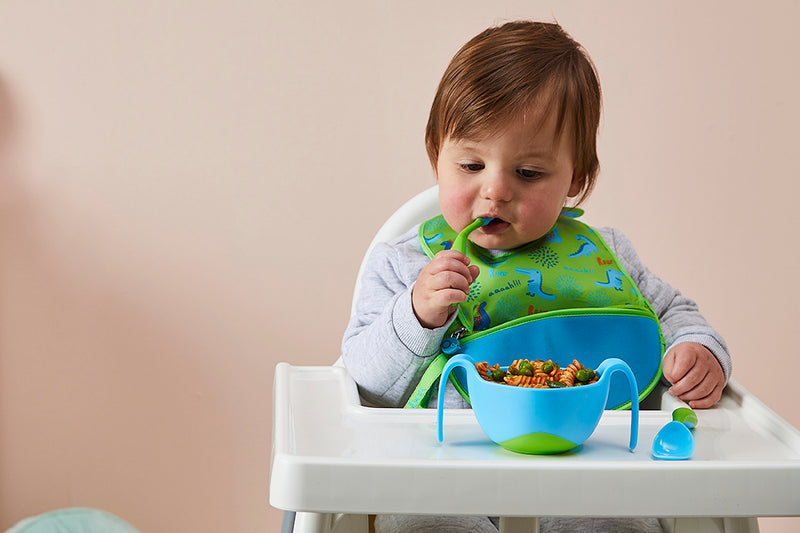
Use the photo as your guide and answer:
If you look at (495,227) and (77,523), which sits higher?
(495,227)

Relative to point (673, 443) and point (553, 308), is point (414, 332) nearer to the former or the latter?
point (553, 308)

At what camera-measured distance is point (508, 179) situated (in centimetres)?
94

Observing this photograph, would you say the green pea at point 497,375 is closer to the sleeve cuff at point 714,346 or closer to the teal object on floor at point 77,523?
the sleeve cuff at point 714,346

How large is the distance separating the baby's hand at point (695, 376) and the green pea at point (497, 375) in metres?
0.26

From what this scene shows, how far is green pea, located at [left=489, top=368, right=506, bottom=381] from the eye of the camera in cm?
70

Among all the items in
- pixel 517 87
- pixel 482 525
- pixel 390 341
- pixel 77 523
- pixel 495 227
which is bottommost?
pixel 77 523

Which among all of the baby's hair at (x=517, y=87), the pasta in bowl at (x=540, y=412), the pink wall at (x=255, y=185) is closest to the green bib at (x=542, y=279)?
the baby's hair at (x=517, y=87)

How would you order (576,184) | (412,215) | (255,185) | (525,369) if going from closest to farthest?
(525,369), (576,184), (412,215), (255,185)

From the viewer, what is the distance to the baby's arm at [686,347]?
0.87m

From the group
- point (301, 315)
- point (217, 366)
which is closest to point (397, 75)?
point (301, 315)

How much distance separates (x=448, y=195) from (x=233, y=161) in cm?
78

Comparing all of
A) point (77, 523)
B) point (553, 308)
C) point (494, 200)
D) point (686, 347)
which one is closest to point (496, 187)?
point (494, 200)

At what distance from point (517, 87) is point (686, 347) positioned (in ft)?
1.06

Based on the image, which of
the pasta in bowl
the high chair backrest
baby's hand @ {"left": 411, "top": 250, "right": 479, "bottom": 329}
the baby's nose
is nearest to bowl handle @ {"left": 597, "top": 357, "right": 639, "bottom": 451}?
the pasta in bowl
